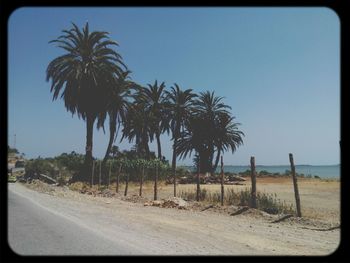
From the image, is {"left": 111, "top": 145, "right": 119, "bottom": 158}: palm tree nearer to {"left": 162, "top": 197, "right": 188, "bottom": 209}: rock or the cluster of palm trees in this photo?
the cluster of palm trees

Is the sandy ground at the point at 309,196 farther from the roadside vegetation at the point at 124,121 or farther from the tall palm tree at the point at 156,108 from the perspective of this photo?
the tall palm tree at the point at 156,108

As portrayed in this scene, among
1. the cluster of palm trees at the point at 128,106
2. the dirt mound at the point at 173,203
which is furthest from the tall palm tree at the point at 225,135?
the dirt mound at the point at 173,203

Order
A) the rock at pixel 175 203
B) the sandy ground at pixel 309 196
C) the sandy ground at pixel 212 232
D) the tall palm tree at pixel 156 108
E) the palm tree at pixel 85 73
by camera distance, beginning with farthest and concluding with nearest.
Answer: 1. the tall palm tree at pixel 156 108
2. the palm tree at pixel 85 73
3. the rock at pixel 175 203
4. the sandy ground at pixel 309 196
5. the sandy ground at pixel 212 232

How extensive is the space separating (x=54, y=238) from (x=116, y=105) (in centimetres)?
3736

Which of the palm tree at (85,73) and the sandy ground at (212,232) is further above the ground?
the palm tree at (85,73)

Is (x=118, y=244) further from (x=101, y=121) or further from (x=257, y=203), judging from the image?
(x=101, y=121)

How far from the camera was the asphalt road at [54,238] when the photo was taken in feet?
31.3

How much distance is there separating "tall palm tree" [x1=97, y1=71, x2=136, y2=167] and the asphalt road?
30.1m

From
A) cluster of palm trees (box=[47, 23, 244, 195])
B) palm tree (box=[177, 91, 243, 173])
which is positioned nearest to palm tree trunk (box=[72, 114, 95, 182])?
cluster of palm trees (box=[47, 23, 244, 195])

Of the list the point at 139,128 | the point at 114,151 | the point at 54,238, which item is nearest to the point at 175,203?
the point at 54,238

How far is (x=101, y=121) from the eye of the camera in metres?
47.5

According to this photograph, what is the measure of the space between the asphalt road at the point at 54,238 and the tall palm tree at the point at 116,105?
30092 millimetres

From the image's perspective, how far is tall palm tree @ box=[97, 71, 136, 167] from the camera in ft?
152
